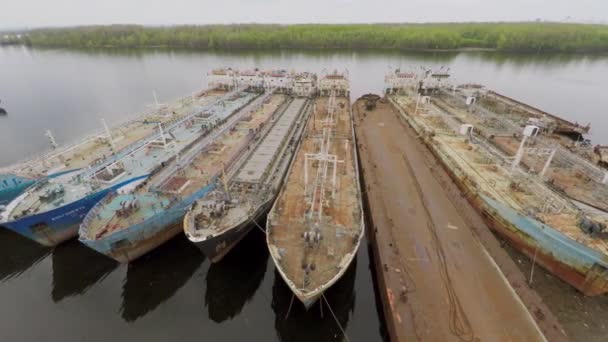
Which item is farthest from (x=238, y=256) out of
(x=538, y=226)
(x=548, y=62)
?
(x=548, y=62)

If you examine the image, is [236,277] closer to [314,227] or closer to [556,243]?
[314,227]

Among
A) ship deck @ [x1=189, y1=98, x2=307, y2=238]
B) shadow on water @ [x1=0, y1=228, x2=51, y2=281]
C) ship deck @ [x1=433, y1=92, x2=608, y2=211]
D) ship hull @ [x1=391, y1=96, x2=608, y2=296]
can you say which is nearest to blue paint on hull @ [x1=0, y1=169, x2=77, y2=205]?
shadow on water @ [x1=0, y1=228, x2=51, y2=281]

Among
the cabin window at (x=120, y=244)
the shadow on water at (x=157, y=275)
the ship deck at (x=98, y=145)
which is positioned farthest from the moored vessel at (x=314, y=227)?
the ship deck at (x=98, y=145)

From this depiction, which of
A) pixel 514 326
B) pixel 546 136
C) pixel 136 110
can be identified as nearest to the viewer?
pixel 514 326

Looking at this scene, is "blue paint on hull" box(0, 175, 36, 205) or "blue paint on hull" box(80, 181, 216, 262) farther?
"blue paint on hull" box(0, 175, 36, 205)

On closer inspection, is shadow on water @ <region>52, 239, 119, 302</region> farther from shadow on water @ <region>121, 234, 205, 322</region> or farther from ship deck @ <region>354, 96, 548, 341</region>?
ship deck @ <region>354, 96, 548, 341</region>

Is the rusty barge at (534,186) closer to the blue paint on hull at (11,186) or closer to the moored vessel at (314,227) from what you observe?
the moored vessel at (314,227)

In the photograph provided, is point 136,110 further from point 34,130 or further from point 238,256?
point 238,256
